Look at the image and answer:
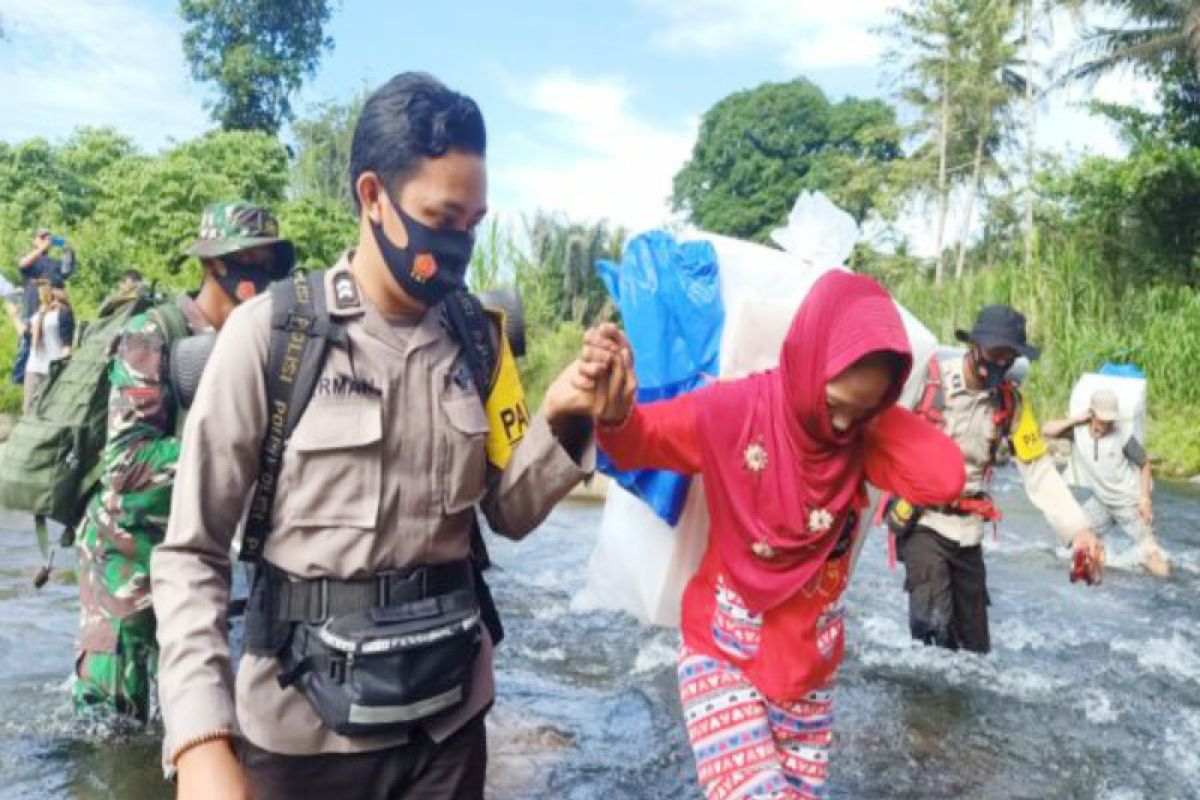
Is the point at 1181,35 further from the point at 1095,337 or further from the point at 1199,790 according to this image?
the point at 1199,790

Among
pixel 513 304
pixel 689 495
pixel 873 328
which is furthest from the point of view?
pixel 689 495

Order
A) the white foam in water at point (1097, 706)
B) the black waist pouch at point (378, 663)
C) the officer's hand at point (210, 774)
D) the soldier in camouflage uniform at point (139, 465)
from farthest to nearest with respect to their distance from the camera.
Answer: the white foam in water at point (1097, 706) → the soldier in camouflage uniform at point (139, 465) → the black waist pouch at point (378, 663) → the officer's hand at point (210, 774)

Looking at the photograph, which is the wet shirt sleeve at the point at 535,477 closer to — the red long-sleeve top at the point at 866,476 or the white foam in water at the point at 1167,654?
the red long-sleeve top at the point at 866,476

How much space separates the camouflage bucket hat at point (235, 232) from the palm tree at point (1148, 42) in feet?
67.6

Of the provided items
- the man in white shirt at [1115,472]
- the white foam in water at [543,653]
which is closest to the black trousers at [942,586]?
the white foam in water at [543,653]

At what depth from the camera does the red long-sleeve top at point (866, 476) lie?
110 inches

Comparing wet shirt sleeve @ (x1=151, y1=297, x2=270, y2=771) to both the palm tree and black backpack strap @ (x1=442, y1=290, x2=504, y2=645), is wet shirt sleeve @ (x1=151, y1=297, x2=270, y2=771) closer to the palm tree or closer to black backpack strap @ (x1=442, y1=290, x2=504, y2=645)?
black backpack strap @ (x1=442, y1=290, x2=504, y2=645)

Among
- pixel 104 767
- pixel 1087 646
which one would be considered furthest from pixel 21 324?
pixel 1087 646

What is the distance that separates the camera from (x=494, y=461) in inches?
86.4

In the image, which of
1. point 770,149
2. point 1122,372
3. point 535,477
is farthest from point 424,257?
point 770,149

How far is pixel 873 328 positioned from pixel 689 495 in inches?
30.6

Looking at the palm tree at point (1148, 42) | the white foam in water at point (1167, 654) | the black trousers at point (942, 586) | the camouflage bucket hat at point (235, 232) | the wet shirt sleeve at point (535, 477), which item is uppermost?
the palm tree at point (1148, 42)

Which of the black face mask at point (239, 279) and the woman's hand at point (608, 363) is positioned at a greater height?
the black face mask at point (239, 279)

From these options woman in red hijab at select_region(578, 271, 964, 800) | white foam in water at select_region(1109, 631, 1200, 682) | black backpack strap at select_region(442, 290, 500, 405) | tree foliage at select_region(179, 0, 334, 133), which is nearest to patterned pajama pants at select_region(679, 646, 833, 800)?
woman in red hijab at select_region(578, 271, 964, 800)
